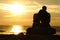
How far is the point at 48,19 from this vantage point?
4259cm

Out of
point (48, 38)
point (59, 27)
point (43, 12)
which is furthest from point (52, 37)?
point (59, 27)

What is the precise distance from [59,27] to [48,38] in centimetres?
2673

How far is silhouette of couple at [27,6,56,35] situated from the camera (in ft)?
137

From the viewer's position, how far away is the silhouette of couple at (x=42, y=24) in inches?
1642

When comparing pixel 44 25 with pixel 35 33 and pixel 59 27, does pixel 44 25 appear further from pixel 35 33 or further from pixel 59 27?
pixel 59 27

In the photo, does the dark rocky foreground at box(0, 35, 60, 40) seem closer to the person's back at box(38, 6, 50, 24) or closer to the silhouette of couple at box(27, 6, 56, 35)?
the silhouette of couple at box(27, 6, 56, 35)

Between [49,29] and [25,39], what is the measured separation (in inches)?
103

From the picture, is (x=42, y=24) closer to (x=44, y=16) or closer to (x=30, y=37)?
(x=44, y=16)

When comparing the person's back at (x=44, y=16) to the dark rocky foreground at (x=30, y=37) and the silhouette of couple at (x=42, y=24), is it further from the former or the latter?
the dark rocky foreground at (x=30, y=37)

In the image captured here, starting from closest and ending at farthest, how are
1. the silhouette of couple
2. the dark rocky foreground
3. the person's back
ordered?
the dark rocky foreground
the silhouette of couple
the person's back

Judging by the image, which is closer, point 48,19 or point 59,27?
point 48,19

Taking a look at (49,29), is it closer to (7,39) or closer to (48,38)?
(48,38)

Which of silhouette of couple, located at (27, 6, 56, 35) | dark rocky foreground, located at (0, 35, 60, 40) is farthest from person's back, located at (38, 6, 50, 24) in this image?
dark rocky foreground, located at (0, 35, 60, 40)

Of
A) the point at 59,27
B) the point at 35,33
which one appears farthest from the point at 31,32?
the point at 59,27
